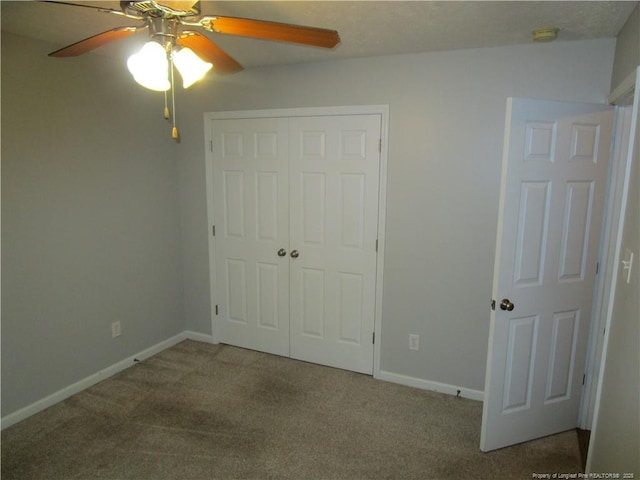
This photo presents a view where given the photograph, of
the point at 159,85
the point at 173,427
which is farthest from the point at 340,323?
the point at 159,85

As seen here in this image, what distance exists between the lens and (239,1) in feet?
5.86

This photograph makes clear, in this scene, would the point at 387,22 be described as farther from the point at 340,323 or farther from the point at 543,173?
the point at 340,323

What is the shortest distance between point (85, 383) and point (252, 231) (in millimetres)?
1678

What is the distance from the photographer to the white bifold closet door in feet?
9.57

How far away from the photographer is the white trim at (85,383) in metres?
2.45

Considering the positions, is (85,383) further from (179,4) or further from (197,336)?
(179,4)

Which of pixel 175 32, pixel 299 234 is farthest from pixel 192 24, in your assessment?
pixel 299 234

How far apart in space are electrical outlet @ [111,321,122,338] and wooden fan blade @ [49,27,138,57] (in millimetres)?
2030

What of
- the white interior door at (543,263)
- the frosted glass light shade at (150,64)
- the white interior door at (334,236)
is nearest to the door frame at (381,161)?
the white interior door at (334,236)

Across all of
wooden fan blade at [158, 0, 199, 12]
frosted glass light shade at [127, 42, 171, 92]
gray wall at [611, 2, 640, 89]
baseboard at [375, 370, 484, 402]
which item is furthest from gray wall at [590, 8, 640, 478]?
frosted glass light shade at [127, 42, 171, 92]

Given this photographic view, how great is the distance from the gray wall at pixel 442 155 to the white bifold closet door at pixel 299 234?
0.17 metres

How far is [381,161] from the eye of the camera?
2791mm

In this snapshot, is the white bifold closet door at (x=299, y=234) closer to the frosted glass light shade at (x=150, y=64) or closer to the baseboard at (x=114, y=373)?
the baseboard at (x=114, y=373)

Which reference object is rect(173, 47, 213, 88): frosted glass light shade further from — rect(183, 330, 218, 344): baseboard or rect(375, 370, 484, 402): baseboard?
rect(183, 330, 218, 344): baseboard
